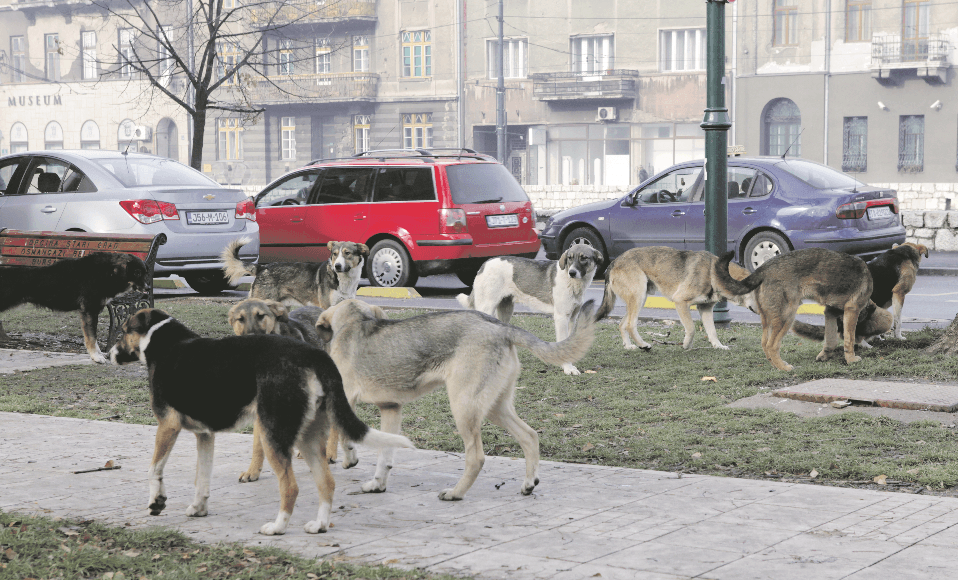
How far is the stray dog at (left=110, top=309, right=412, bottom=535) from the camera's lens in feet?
15.8

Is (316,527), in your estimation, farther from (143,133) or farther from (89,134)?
(89,134)

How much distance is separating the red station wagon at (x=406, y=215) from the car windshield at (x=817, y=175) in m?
3.73

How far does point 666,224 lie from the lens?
16297 millimetres

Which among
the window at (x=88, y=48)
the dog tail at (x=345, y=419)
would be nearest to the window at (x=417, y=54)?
the window at (x=88, y=48)

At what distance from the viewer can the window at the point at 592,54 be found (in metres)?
49.2

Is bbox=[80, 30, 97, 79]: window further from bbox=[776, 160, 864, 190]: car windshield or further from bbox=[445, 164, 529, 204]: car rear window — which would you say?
bbox=[776, 160, 864, 190]: car windshield

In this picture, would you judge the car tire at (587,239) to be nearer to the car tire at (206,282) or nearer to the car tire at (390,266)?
the car tire at (390,266)

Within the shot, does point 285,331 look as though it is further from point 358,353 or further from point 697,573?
point 697,573

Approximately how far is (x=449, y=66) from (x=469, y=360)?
47486 mm

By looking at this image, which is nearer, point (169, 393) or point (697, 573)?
point (697, 573)

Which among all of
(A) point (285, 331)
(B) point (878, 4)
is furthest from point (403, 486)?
(B) point (878, 4)

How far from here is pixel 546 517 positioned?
16.6 ft

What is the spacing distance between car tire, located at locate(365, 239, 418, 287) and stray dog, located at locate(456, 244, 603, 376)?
5.36m

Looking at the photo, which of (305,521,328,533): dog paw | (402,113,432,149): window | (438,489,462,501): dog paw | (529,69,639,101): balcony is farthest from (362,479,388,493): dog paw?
(402,113,432,149): window
